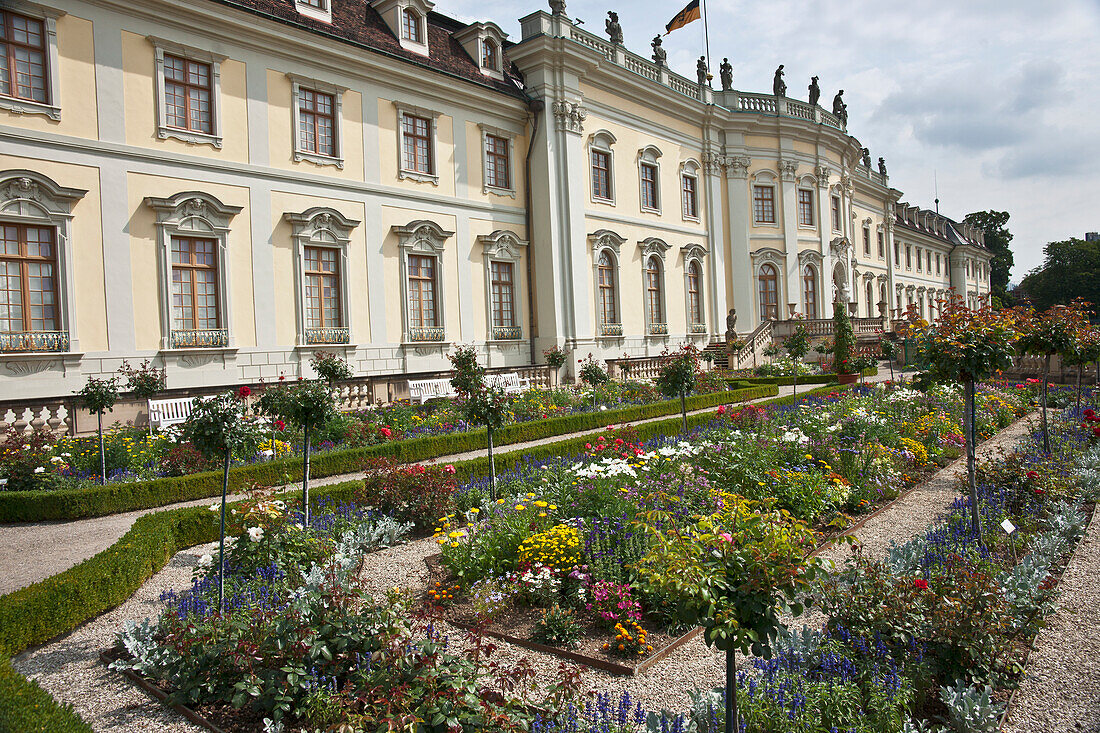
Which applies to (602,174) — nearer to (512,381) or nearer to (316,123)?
(512,381)

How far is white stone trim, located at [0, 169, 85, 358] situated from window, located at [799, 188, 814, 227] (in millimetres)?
27659

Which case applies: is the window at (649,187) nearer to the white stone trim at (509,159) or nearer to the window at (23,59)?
the white stone trim at (509,159)

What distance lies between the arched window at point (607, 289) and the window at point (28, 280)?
49.3 ft

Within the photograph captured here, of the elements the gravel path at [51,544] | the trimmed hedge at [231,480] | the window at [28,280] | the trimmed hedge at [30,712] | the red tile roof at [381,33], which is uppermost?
the red tile roof at [381,33]

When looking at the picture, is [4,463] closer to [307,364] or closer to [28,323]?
[28,323]

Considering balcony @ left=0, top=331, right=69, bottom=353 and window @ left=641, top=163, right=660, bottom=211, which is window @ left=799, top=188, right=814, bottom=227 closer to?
window @ left=641, top=163, right=660, bottom=211

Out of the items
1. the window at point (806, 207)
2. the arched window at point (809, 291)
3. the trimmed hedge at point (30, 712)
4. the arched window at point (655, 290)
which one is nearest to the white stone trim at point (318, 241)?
the arched window at point (655, 290)

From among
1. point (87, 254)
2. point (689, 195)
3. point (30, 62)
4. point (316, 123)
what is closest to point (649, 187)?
point (689, 195)

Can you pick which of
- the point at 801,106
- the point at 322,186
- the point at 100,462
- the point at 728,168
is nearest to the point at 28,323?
the point at 100,462

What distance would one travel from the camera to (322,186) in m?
16.3

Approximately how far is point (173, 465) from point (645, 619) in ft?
25.6

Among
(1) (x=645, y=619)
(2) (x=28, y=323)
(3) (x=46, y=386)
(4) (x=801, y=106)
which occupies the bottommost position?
(1) (x=645, y=619)

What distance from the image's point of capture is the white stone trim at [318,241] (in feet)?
51.7

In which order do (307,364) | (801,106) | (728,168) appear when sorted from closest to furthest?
(307,364) < (728,168) < (801,106)
